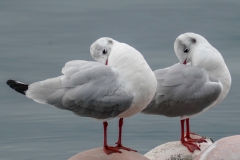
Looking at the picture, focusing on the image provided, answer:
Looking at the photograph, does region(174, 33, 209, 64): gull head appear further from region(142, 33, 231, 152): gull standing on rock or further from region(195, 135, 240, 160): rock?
region(195, 135, 240, 160): rock

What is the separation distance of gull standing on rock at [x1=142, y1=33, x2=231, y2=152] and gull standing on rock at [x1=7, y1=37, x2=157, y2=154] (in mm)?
935

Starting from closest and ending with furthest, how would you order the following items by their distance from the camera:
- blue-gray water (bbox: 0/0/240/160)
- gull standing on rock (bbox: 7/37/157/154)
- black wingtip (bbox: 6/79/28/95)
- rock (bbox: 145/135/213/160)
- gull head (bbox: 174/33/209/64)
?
gull standing on rock (bbox: 7/37/157/154), black wingtip (bbox: 6/79/28/95), rock (bbox: 145/135/213/160), gull head (bbox: 174/33/209/64), blue-gray water (bbox: 0/0/240/160)

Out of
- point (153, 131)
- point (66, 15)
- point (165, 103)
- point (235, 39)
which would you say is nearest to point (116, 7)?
point (66, 15)

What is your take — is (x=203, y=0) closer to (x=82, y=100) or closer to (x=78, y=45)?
(x=78, y=45)

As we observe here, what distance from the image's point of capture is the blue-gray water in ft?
47.6

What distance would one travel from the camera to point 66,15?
62.7 ft

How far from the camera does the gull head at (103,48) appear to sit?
1049 cm

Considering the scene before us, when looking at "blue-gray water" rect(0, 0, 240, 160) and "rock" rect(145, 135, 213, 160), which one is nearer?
"rock" rect(145, 135, 213, 160)

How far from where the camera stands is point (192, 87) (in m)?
10.9

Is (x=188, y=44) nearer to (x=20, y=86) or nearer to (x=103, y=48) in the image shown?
(x=103, y=48)

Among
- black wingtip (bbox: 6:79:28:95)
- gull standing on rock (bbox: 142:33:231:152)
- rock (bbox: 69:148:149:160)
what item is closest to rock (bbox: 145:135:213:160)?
gull standing on rock (bbox: 142:33:231:152)

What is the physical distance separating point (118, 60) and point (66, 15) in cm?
911

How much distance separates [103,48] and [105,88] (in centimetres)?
65

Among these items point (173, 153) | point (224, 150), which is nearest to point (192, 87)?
point (173, 153)
